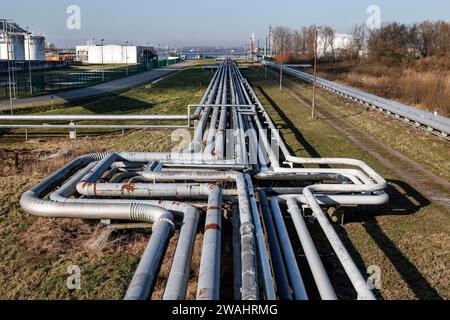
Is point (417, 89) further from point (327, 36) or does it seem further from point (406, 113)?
point (327, 36)

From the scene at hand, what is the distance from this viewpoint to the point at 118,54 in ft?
290

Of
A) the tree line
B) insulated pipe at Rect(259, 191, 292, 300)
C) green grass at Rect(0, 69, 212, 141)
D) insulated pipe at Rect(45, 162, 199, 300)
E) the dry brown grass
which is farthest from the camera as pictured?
the tree line

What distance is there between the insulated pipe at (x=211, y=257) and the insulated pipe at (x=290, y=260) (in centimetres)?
105

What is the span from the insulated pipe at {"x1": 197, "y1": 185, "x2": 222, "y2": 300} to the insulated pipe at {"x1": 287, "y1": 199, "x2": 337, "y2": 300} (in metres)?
1.36

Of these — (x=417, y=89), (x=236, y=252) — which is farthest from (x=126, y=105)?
(x=236, y=252)

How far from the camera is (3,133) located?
20.1m

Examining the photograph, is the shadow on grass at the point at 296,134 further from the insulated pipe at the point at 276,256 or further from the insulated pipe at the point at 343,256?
the insulated pipe at the point at 276,256

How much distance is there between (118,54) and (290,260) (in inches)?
3438

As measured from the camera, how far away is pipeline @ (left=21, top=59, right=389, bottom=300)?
5941 millimetres

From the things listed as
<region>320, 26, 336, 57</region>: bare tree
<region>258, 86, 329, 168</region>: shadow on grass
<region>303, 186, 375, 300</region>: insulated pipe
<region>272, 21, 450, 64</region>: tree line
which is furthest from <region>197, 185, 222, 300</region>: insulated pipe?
<region>320, 26, 336, 57</region>: bare tree

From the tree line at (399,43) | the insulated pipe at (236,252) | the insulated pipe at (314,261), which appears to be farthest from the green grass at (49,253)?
the tree line at (399,43)

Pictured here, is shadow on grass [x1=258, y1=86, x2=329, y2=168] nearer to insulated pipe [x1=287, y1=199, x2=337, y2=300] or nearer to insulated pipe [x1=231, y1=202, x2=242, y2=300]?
insulated pipe [x1=287, y1=199, x2=337, y2=300]
